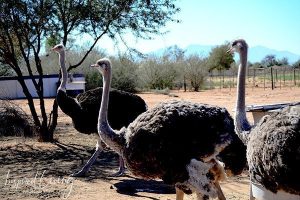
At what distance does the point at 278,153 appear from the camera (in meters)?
3.57

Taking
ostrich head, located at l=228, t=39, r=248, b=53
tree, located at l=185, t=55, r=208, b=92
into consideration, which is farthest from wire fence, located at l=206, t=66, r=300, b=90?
ostrich head, located at l=228, t=39, r=248, b=53

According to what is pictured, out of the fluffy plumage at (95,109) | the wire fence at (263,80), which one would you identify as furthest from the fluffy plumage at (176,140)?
the wire fence at (263,80)

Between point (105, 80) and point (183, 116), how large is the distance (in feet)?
3.58

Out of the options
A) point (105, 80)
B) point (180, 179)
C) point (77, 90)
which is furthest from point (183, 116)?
point (77, 90)

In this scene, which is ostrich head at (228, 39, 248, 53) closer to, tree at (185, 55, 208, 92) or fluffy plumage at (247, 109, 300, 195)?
fluffy plumage at (247, 109, 300, 195)

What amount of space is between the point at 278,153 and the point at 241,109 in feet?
4.32

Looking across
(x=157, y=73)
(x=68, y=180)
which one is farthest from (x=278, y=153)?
(x=157, y=73)

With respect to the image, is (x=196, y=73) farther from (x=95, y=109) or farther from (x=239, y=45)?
(x=239, y=45)

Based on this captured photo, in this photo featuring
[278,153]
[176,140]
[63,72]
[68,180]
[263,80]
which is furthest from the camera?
[263,80]

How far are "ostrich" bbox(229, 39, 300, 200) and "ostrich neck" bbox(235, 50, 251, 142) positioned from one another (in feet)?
1.64

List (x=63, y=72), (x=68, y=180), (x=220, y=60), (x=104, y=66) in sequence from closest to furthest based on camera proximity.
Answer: (x=104, y=66), (x=68, y=180), (x=63, y=72), (x=220, y=60)

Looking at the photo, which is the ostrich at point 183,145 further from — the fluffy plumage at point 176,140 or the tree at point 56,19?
the tree at point 56,19

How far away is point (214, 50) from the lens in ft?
170

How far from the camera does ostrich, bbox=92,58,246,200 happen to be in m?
4.73
